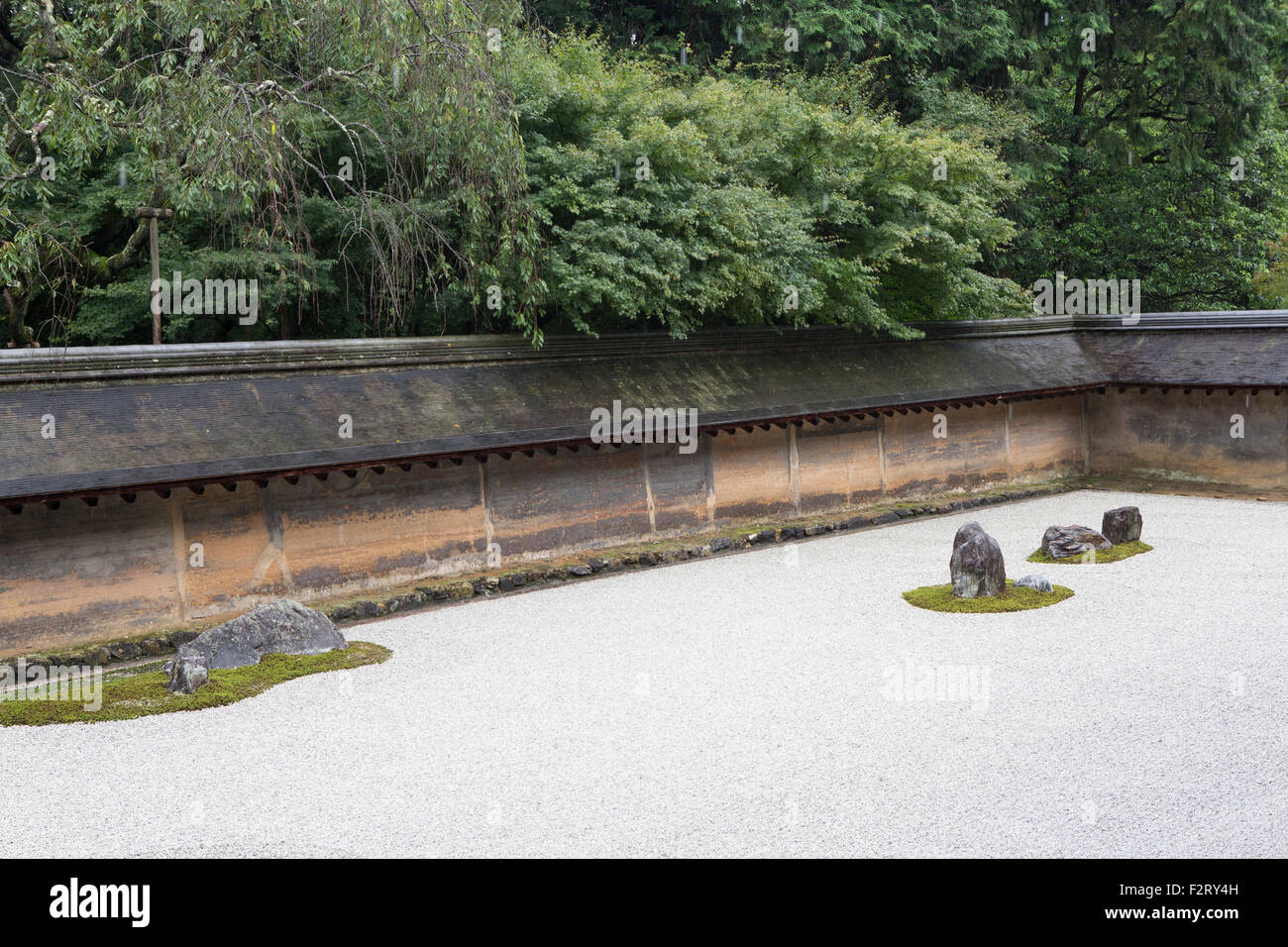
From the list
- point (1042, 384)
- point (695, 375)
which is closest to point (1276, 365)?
point (1042, 384)

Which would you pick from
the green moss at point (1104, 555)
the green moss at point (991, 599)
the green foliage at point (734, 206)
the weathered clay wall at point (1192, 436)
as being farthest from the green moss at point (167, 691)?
the weathered clay wall at point (1192, 436)

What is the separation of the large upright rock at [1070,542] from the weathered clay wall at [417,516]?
14.1 feet

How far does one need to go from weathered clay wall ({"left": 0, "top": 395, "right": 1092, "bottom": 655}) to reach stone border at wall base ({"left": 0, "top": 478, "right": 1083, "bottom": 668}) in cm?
20

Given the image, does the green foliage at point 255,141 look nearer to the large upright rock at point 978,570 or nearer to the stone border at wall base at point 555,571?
the stone border at wall base at point 555,571

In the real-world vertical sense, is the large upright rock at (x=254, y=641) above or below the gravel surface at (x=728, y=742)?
above

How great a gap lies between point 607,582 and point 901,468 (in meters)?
7.61

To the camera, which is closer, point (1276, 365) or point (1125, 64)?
point (1276, 365)

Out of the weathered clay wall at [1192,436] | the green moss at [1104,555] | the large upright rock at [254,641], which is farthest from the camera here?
the weathered clay wall at [1192,436]

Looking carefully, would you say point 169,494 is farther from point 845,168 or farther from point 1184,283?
point 1184,283

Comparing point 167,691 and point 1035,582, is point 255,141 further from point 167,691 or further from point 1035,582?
point 1035,582

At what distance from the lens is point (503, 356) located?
16562 mm

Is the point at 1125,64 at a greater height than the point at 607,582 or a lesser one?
greater

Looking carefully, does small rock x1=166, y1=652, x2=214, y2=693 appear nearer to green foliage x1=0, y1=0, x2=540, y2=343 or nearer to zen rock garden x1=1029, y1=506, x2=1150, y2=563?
green foliage x1=0, y1=0, x2=540, y2=343

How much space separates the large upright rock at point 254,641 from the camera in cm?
1079
